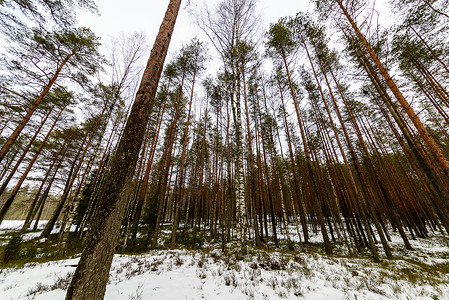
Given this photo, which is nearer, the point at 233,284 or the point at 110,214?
the point at 110,214

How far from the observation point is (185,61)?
11727mm

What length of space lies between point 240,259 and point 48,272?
21.4 feet

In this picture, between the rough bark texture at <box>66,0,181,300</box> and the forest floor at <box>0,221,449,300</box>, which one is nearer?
the rough bark texture at <box>66,0,181,300</box>

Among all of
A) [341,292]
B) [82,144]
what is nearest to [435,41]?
[341,292]

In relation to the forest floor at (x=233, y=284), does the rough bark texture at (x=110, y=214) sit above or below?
above

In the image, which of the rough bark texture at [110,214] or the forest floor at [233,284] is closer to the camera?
the rough bark texture at [110,214]

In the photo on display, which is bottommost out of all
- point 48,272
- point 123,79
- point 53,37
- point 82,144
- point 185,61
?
point 48,272

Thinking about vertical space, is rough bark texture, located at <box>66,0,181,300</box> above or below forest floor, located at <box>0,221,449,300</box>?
above

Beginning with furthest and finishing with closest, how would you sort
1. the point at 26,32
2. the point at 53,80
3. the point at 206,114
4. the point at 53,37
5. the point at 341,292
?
1. the point at 206,114
2. the point at 53,80
3. the point at 53,37
4. the point at 26,32
5. the point at 341,292

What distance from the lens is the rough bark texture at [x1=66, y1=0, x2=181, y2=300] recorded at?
1661mm

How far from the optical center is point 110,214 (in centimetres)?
185

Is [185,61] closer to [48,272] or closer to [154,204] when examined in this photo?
[154,204]

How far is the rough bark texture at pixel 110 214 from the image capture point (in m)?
1.66

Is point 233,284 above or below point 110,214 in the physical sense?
below
